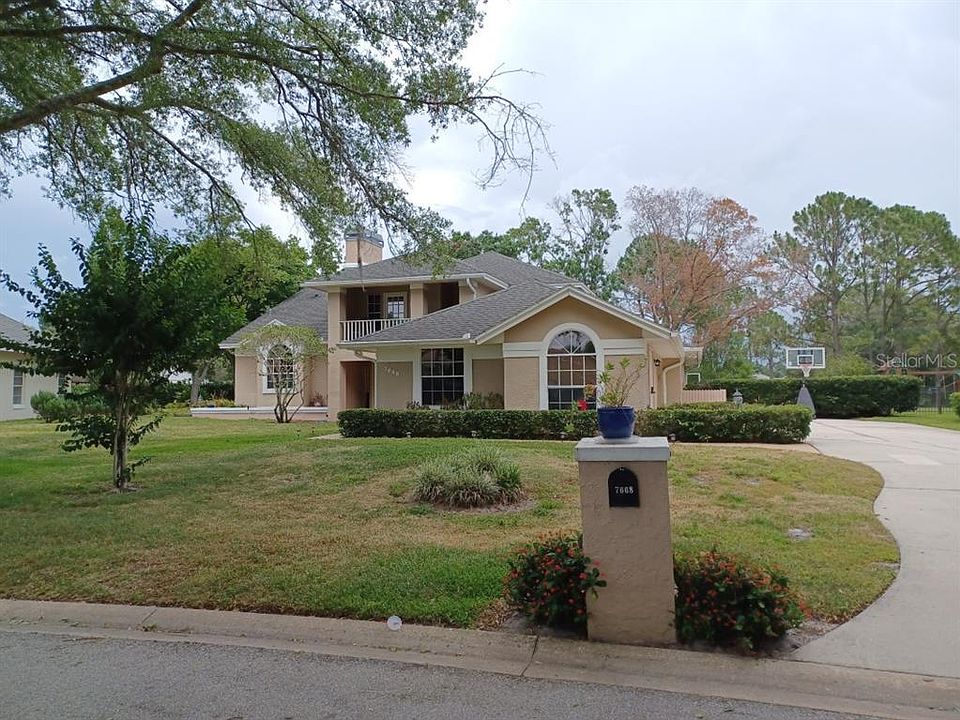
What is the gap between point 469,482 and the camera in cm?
870

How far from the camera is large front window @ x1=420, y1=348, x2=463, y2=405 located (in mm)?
20469

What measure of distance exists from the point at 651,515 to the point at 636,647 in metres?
0.85

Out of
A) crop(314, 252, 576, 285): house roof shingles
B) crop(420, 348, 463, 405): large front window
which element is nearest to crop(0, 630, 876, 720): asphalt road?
crop(420, 348, 463, 405): large front window

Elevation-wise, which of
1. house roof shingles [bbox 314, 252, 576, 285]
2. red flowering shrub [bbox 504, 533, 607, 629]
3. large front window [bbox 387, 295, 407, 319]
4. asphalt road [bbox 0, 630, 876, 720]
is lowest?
asphalt road [bbox 0, 630, 876, 720]

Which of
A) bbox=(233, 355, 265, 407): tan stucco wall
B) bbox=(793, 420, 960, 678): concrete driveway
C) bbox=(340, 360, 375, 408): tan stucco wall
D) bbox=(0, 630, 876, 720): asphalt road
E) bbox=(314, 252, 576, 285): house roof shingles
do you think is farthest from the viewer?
bbox=(233, 355, 265, 407): tan stucco wall

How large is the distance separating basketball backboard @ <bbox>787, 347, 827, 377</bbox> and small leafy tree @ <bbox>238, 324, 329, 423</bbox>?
23041 mm

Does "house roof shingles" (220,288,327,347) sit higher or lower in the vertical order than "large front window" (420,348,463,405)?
higher

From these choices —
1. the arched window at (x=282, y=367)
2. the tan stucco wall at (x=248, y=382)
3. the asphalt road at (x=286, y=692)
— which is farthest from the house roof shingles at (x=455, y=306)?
the asphalt road at (x=286, y=692)

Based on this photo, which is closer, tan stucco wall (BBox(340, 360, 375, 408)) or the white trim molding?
the white trim molding

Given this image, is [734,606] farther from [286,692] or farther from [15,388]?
[15,388]

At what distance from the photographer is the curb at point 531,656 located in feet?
12.5

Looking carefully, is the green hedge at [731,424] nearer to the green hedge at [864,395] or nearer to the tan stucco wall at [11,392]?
the green hedge at [864,395]

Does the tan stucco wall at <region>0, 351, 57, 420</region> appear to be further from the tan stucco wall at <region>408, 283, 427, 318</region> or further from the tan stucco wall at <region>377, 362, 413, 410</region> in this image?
the tan stucco wall at <region>408, 283, 427, 318</region>

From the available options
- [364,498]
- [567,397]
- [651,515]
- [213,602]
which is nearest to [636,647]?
[651,515]
